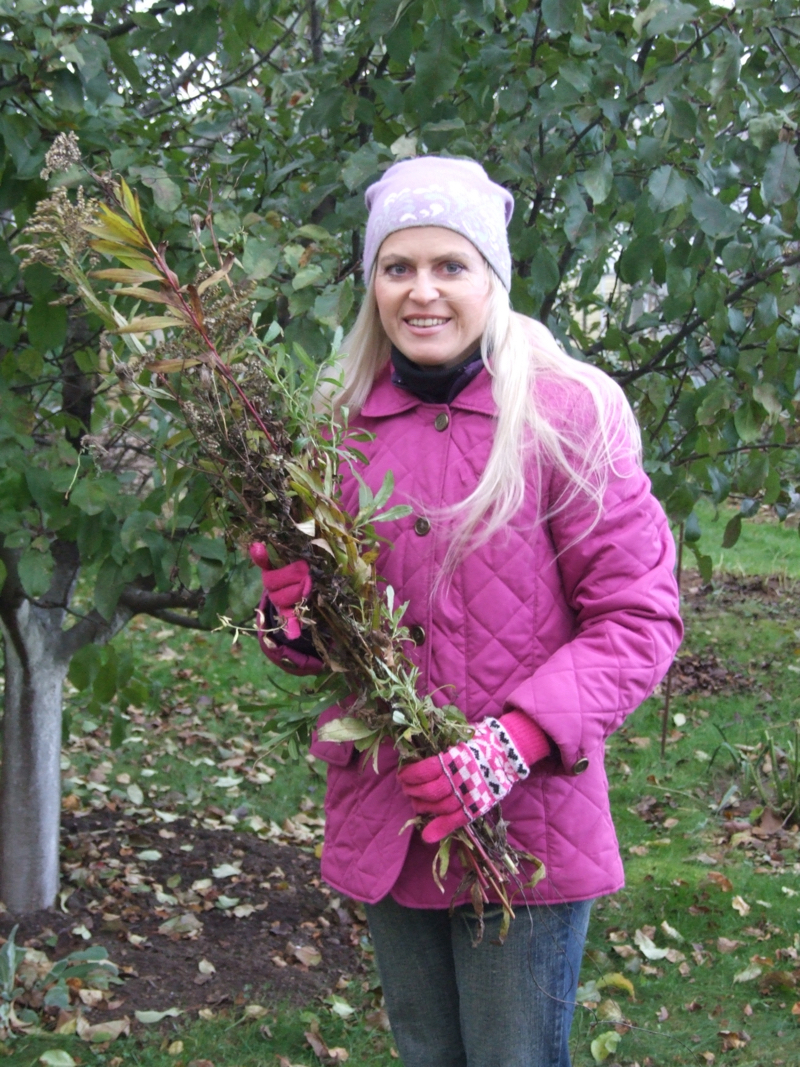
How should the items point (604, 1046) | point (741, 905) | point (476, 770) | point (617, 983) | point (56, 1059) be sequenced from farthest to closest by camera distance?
point (741, 905)
point (617, 983)
point (604, 1046)
point (56, 1059)
point (476, 770)

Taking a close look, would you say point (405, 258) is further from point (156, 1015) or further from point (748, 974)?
point (748, 974)

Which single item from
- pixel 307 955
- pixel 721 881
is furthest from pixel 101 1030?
pixel 721 881

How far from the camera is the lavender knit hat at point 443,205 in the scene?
6.13 ft

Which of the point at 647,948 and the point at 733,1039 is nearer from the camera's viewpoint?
the point at 733,1039

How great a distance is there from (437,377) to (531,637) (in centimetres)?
46

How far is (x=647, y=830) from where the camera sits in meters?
4.62

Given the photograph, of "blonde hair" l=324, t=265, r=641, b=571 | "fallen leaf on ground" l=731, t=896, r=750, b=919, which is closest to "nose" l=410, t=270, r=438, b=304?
"blonde hair" l=324, t=265, r=641, b=571

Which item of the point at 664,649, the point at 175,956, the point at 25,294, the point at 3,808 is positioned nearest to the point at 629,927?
the point at 175,956

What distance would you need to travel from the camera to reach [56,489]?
2504 mm

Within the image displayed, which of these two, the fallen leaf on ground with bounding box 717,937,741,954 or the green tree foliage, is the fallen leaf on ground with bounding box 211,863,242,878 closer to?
the green tree foliage

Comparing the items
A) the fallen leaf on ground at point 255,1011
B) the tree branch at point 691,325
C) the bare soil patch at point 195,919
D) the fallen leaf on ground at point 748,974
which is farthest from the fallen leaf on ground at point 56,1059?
the tree branch at point 691,325

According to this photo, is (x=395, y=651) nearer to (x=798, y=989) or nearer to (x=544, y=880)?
(x=544, y=880)

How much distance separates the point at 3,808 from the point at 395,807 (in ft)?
7.24

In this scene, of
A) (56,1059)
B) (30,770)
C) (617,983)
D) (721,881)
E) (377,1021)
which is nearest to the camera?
(56,1059)
